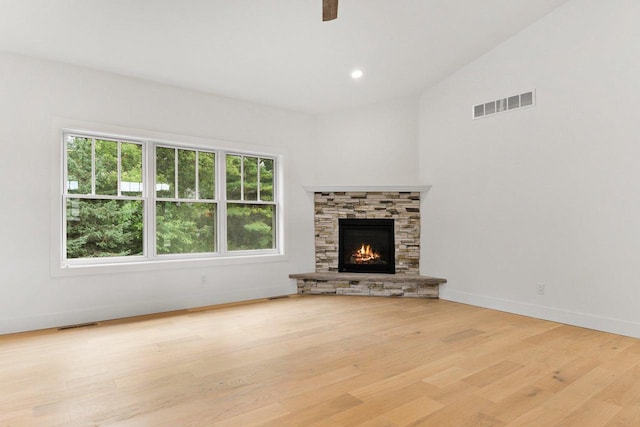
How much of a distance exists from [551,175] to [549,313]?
4.97ft

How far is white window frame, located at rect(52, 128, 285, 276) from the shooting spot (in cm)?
403

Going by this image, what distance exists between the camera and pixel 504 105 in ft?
15.3

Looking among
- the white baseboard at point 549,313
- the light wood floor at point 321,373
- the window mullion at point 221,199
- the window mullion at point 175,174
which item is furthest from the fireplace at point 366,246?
the window mullion at point 175,174

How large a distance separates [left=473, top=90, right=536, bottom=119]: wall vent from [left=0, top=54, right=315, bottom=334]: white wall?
2900mm

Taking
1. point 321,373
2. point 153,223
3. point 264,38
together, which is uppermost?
point 264,38

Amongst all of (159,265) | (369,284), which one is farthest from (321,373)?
(369,284)

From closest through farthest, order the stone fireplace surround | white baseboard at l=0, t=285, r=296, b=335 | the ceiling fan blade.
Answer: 1. the ceiling fan blade
2. white baseboard at l=0, t=285, r=296, b=335
3. the stone fireplace surround

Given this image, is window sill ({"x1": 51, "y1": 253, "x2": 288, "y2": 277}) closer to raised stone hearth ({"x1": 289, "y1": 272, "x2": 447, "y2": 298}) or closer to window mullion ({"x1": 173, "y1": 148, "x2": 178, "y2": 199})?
raised stone hearth ({"x1": 289, "y1": 272, "x2": 447, "y2": 298})

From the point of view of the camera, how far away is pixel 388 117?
18.9ft

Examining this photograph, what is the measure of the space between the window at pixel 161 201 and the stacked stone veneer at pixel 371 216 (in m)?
0.71

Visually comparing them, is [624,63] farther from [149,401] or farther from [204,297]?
[204,297]

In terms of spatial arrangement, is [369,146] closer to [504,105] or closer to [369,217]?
[369,217]

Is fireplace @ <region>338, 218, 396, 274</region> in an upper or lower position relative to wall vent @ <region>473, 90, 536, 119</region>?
lower

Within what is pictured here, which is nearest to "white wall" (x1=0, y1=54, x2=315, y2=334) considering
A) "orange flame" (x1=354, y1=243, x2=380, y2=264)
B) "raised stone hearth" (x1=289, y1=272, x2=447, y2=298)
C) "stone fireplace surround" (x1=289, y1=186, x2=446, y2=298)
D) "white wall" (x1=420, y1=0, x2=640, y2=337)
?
"raised stone hearth" (x1=289, y1=272, x2=447, y2=298)
